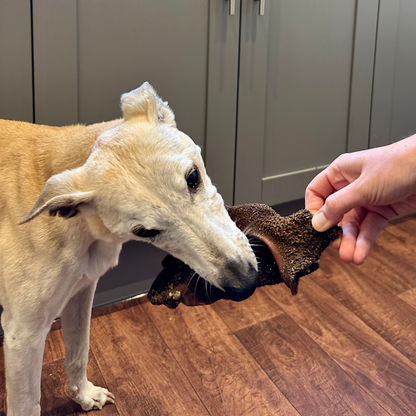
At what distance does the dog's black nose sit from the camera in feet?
2.59

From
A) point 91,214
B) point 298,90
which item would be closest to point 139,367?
point 91,214

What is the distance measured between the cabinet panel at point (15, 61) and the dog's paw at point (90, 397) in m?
0.79

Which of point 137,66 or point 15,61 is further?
point 137,66

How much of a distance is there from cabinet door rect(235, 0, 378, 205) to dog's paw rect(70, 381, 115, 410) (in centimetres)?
88

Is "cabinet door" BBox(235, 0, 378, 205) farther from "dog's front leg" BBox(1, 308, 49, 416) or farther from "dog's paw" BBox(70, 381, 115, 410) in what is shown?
"dog's front leg" BBox(1, 308, 49, 416)

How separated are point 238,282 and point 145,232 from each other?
0.59 feet

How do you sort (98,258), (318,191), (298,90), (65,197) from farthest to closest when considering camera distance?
(298,90), (318,191), (98,258), (65,197)

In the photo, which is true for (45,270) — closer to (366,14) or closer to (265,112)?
(265,112)

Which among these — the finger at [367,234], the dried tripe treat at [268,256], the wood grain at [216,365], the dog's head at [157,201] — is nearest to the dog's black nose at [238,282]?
the dog's head at [157,201]

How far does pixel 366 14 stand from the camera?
1.93 metres

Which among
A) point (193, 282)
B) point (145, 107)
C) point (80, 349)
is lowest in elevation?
point (80, 349)

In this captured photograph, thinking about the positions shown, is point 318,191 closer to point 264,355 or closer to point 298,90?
point 264,355

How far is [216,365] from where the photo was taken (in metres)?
1.44

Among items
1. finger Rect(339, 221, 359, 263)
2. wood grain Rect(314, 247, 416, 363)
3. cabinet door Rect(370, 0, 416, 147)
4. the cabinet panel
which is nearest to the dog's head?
finger Rect(339, 221, 359, 263)
